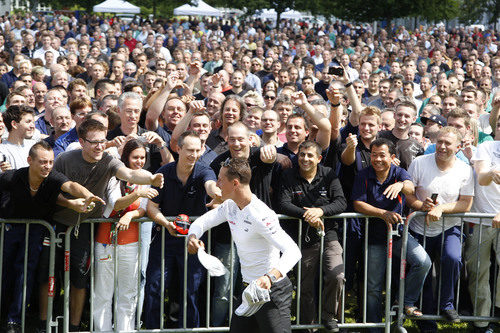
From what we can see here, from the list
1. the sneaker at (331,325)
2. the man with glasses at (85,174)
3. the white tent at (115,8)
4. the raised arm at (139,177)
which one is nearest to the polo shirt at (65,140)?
the man with glasses at (85,174)

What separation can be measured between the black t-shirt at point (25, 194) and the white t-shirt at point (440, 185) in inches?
132

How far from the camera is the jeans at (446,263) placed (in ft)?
22.6

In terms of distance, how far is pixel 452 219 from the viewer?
6.98 meters

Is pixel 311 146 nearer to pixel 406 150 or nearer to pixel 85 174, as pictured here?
pixel 406 150

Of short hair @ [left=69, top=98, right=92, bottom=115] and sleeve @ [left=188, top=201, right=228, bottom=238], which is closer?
sleeve @ [left=188, top=201, right=228, bottom=238]

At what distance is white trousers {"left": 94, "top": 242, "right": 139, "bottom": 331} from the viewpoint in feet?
21.5

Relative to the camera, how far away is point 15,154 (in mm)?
7020

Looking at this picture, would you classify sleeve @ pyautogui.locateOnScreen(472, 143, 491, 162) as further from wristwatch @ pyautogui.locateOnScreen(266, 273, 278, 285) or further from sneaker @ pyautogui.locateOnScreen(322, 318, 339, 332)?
wristwatch @ pyautogui.locateOnScreen(266, 273, 278, 285)

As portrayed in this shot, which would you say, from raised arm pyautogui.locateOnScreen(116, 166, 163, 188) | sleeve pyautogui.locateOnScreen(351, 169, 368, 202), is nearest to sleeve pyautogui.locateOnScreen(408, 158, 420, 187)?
sleeve pyautogui.locateOnScreen(351, 169, 368, 202)

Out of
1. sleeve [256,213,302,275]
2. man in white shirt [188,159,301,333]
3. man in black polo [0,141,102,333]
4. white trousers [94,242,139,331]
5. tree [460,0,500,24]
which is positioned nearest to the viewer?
sleeve [256,213,302,275]

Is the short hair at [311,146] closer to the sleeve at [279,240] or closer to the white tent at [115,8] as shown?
the sleeve at [279,240]

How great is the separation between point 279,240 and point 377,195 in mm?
1841

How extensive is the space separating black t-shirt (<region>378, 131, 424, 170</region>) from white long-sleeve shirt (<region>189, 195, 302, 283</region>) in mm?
2604

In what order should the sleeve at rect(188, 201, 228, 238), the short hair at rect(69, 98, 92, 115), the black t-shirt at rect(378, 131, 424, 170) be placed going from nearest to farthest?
the sleeve at rect(188, 201, 228, 238) < the black t-shirt at rect(378, 131, 424, 170) < the short hair at rect(69, 98, 92, 115)
